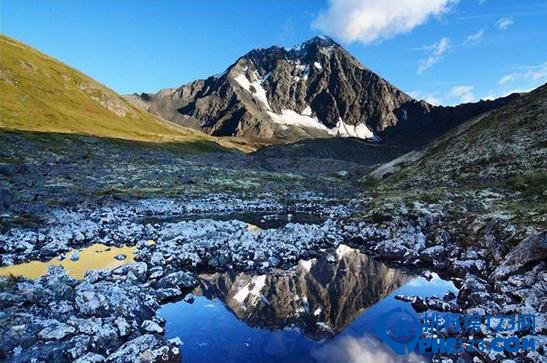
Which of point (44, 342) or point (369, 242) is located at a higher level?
point (369, 242)

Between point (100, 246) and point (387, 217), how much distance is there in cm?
2320

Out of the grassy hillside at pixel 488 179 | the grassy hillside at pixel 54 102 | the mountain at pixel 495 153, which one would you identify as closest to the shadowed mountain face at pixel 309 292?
the grassy hillside at pixel 488 179

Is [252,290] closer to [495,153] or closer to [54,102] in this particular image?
[495,153]

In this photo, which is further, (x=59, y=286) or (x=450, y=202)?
(x=450, y=202)

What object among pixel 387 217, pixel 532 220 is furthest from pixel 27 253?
pixel 532 220

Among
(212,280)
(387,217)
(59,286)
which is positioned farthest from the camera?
(387,217)

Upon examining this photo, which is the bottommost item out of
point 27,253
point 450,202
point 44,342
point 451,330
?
point 27,253

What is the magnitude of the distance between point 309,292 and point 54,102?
15279 centimetres

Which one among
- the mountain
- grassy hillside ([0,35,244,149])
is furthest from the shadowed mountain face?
grassy hillside ([0,35,244,149])

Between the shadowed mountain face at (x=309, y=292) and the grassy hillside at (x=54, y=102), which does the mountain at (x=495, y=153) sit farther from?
the grassy hillside at (x=54, y=102)

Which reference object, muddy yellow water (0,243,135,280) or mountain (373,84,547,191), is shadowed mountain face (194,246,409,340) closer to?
muddy yellow water (0,243,135,280)

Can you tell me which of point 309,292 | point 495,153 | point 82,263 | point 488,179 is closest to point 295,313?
point 309,292

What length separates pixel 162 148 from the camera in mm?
128250

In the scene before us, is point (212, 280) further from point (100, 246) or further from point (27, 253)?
point (27, 253)
